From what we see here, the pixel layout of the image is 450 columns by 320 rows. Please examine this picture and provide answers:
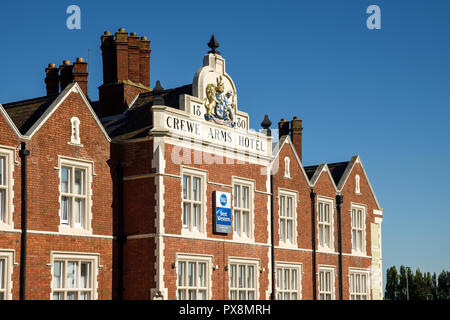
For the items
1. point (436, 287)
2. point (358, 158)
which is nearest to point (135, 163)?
point (358, 158)

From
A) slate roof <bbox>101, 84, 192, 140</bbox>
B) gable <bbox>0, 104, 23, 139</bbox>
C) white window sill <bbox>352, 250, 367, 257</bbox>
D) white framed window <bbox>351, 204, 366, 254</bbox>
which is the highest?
slate roof <bbox>101, 84, 192, 140</bbox>

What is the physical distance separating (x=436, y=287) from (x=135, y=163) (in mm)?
85540

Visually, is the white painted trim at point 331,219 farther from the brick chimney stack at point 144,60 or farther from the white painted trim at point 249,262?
the brick chimney stack at point 144,60

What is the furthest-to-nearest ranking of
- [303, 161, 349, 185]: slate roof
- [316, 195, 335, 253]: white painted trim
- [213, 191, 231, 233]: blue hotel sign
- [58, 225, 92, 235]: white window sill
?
[303, 161, 349, 185]: slate roof → [316, 195, 335, 253]: white painted trim → [213, 191, 231, 233]: blue hotel sign → [58, 225, 92, 235]: white window sill

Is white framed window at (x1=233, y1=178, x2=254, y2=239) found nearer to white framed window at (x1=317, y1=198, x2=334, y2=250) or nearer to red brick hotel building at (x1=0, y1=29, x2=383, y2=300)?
red brick hotel building at (x1=0, y1=29, x2=383, y2=300)

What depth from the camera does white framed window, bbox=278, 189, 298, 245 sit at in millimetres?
32812

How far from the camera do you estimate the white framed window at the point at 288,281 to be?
3212cm

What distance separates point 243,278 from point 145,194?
5816mm

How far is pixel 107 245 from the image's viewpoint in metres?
25.6

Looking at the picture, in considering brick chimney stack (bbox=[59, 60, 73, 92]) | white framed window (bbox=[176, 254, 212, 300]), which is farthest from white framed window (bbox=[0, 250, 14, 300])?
brick chimney stack (bbox=[59, 60, 73, 92])

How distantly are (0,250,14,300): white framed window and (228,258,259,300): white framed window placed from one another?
8.74 m

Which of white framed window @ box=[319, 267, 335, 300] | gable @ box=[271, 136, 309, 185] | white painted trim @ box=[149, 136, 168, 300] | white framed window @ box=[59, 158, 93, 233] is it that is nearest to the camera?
white framed window @ box=[59, 158, 93, 233]
